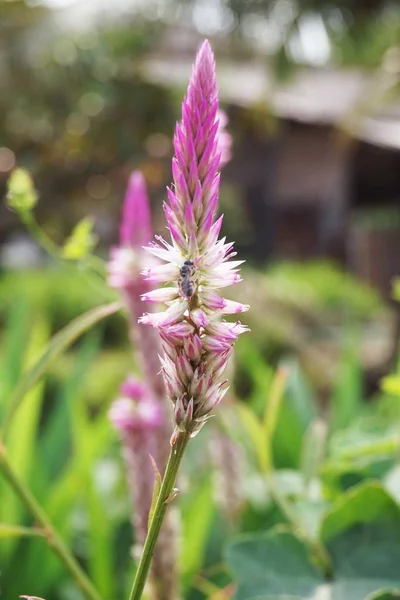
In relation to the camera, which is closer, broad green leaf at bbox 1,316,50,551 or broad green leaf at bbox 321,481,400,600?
broad green leaf at bbox 321,481,400,600

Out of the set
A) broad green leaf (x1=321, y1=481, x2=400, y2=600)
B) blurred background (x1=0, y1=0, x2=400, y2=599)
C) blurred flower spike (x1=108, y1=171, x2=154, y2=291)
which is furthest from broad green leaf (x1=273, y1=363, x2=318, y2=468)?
blurred flower spike (x1=108, y1=171, x2=154, y2=291)

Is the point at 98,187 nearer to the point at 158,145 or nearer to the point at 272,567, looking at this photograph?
the point at 158,145

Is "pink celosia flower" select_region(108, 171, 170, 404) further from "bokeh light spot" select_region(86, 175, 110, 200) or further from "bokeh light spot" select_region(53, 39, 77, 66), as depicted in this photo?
"bokeh light spot" select_region(86, 175, 110, 200)

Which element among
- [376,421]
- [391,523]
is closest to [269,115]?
[376,421]

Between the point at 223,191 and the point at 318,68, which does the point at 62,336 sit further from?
the point at 318,68

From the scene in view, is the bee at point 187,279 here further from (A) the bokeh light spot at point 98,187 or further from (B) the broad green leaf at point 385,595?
(A) the bokeh light spot at point 98,187

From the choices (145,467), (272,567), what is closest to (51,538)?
(145,467)
